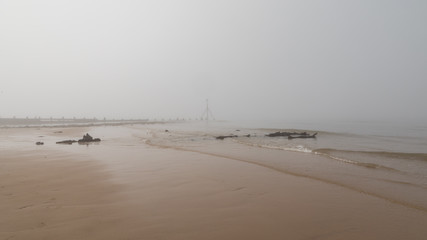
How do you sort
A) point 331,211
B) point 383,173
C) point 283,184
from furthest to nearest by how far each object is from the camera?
point 383,173 < point 283,184 < point 331,211

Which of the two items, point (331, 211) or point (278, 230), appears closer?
point (278, 230)

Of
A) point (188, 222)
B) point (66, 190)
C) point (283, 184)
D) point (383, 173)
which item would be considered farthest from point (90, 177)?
point (383, 173)

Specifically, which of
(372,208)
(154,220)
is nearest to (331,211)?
(372,208)

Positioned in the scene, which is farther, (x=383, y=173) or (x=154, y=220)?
(x=383, y=173)

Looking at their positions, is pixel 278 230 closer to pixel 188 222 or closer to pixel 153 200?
pixel 188 222

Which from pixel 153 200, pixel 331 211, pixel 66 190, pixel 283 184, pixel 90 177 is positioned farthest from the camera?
pixel 90 177

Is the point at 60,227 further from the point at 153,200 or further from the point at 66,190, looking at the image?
the point at 66,190

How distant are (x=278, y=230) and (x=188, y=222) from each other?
165cm

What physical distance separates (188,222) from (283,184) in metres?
4.26

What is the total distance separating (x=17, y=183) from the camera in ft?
25.4

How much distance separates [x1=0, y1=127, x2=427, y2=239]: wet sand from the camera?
4449mm

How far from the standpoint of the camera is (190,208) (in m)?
5.67

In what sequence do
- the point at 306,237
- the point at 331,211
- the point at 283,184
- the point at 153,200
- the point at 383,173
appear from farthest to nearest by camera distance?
the point at 383,173 < the point at 283,184 < the point at 153,200 < the point at 331,211 < the point at 306,237

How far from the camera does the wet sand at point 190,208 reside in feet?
14.6
